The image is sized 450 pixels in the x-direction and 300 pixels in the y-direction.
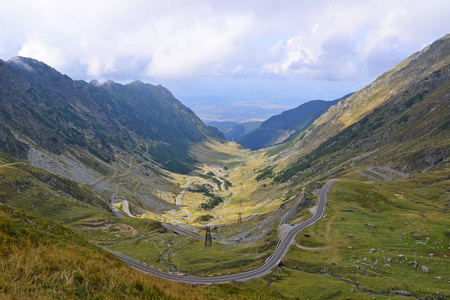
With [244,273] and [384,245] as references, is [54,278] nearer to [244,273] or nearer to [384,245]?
[244,273]

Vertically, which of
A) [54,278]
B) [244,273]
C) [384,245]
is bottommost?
[244,273]

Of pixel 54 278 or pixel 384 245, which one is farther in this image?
pixel 384 245

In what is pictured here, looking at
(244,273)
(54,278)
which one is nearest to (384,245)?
(244,273)

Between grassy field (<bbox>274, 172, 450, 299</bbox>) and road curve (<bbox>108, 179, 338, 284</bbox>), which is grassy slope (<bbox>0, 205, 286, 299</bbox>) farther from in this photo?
road curve (<bbox>108, 179, 338, 284</bbox>)

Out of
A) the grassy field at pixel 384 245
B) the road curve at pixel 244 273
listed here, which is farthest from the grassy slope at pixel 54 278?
the road curve at pixel 244 273

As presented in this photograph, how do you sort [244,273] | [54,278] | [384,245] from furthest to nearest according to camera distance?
1. [244,273]
2. [384,245]
3. [54,278]

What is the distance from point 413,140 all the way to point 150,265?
699 ft

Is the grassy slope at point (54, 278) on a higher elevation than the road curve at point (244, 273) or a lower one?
higher

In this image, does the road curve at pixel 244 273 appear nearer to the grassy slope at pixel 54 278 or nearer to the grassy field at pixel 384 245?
the grassy field at pixel 384 245

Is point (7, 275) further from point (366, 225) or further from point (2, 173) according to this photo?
point (2, 173)

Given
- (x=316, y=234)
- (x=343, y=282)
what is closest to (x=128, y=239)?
(x=316, y=234)

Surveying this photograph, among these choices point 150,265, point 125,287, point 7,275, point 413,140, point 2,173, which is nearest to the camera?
point 7,275

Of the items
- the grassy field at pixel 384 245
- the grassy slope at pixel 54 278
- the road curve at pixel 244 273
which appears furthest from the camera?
the road curve at pixel 244 273

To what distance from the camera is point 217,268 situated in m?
73.9
